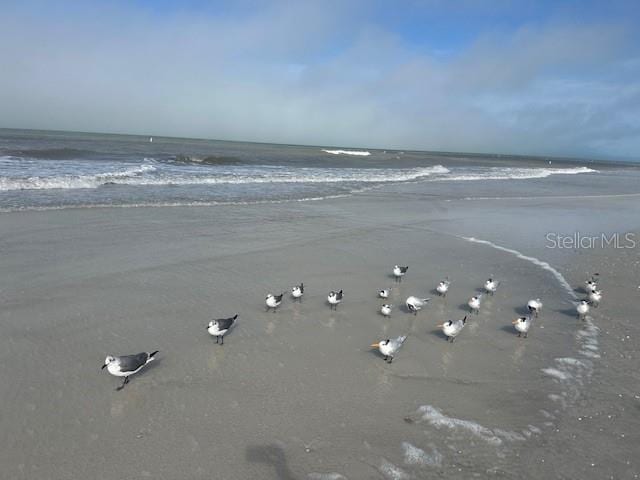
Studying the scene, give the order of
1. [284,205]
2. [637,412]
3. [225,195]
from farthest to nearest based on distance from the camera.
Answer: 1. [225,195]
2. [284,205]
3. [637,412]

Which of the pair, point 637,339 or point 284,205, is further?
point 284,205

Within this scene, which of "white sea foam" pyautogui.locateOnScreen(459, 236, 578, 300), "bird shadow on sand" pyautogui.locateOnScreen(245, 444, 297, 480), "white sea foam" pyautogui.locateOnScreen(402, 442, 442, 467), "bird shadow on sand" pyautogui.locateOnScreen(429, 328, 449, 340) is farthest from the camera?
"white sea foam" pyautogui.locateOnScreen(459, 236, 578, 300)

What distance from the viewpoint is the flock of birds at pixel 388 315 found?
5.83 metres

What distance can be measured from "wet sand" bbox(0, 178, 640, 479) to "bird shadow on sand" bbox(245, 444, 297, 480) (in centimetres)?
3

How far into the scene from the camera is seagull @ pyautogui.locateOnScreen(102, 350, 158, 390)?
569cm

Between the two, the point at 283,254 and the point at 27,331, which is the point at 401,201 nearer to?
the point at 283,254

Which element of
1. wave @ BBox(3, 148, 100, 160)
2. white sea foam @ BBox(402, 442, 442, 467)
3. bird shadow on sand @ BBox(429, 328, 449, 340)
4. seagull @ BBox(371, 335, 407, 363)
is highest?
wave @ BBox(3, 148, 100, 160)

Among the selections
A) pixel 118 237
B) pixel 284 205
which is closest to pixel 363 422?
pixel 118 237

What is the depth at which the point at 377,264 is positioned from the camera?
11820 millimetres

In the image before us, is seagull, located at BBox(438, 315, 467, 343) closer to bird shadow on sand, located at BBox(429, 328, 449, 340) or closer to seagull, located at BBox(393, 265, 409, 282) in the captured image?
bird shadow on sand, located at BBox(429, 328, 449, 340)

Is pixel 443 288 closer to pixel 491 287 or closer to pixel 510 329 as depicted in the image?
pixel 491 287

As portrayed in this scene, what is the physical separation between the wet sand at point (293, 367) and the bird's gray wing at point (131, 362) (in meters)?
0.27

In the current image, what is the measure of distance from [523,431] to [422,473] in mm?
1571

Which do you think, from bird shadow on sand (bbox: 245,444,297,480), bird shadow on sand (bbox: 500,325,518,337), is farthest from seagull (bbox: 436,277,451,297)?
bird shadow on sand (bbox: 245,444,297,480)
